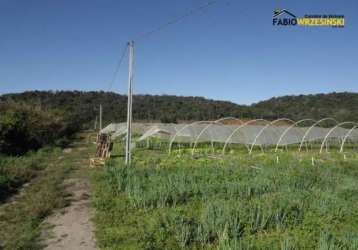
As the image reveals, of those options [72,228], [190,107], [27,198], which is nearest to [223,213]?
[72,228]

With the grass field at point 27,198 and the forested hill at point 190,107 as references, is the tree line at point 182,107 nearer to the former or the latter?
the forested hill at point 190,107

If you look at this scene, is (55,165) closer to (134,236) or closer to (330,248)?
(134,236)

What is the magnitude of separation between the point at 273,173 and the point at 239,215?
5.37m

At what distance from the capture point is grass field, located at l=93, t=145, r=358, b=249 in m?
5.81

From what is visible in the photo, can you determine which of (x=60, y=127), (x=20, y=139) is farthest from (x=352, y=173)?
(x=60, y=127)

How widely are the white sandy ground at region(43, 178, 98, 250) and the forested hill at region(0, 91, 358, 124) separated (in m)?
48.9

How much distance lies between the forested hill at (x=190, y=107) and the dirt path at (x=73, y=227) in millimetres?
48511

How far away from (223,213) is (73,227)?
8.34ft

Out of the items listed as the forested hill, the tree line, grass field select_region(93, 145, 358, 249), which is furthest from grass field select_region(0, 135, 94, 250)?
the forested hill

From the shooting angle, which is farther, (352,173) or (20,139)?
(20,139)

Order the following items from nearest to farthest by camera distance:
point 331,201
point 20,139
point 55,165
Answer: point 331,201 → point 55,165 → point 20,139

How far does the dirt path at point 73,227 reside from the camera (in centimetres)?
606

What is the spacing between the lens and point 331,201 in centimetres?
788

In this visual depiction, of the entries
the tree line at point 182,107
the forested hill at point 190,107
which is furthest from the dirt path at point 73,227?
the forested hill at point 190,107
